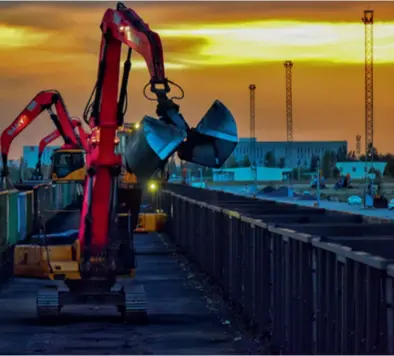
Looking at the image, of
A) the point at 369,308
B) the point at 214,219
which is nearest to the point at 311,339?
the point at 369,308

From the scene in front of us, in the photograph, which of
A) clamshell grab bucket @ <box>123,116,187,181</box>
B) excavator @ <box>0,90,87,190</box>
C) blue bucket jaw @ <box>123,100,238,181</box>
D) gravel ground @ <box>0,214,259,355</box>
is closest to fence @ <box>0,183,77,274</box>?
excavator @ <box>0,90,87,190</box>

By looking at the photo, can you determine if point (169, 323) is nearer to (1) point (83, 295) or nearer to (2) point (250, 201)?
(1) point (83, 295)

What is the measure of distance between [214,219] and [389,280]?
694 inches

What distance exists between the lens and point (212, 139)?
20406 mm

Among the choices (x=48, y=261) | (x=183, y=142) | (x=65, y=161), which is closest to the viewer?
(x=183, y=142)

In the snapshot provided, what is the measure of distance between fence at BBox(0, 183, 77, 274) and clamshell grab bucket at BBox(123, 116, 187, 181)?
7.62m

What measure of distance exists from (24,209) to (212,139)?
22438mm

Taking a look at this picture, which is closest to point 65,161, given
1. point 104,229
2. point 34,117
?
point 34,117

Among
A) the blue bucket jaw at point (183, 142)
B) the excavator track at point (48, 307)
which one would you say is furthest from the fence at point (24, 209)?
the blue bucket jaw at point (183, 142)

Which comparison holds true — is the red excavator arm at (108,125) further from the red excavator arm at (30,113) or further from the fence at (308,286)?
the red excavator arm at (30,113)

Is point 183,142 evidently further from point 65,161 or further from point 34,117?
point 65,161

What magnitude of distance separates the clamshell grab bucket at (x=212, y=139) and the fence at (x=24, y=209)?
290 inches

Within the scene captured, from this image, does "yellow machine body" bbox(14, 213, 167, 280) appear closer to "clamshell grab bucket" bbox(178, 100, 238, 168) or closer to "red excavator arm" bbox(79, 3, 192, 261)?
"red excavator arm" bbox(79, 3, 192, 261)

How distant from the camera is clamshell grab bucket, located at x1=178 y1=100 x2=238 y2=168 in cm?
2030
